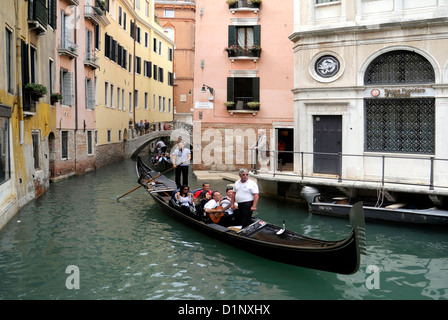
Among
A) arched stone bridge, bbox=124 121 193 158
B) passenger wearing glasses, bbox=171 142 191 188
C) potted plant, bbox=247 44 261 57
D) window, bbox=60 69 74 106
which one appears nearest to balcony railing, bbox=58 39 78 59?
window, bbox=60 69 74 106

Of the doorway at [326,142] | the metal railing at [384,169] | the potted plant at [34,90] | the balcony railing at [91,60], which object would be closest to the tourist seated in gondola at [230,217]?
the metal railing at [384,169]

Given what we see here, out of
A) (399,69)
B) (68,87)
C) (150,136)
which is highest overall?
(68,87)

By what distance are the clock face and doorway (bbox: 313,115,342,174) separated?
102 centimetres

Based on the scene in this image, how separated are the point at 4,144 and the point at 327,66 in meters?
7.36

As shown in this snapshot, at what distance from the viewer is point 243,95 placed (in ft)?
62.3

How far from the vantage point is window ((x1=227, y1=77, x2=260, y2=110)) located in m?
18.6

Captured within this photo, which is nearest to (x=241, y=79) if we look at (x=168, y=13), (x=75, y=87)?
(x=75, y=87)

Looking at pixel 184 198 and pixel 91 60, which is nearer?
pixel 184 198

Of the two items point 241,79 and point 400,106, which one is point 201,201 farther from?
point 241,79

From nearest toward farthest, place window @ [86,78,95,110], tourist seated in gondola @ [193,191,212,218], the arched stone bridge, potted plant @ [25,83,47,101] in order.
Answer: tourist seated in gondola @ [193,191,212,218] < potted plant @ [25,83,47,101] < window @ [86,78,95,110] < the arched stone bridge

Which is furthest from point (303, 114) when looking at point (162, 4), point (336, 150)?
point (162, 4)

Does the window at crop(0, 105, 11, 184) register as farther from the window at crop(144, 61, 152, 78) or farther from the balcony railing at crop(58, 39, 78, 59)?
the window at crop(144, 61, 152, 78)

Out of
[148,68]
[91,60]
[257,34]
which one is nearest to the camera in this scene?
[257,34]

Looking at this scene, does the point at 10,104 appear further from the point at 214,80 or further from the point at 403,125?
the point at 214,80
